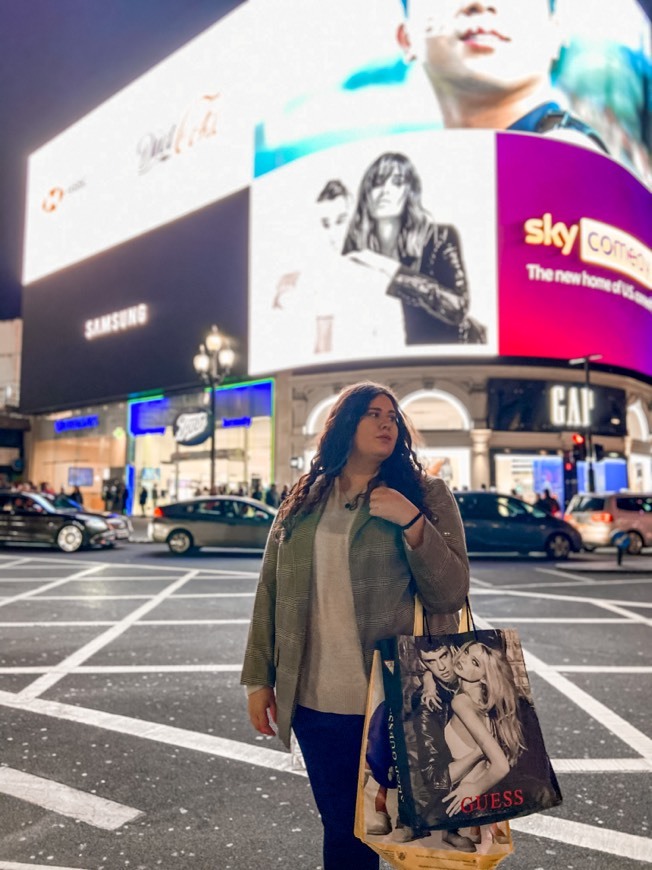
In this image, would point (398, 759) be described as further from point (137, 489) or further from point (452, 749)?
point (137, 489)

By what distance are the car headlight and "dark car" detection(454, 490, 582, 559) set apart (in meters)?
9.05

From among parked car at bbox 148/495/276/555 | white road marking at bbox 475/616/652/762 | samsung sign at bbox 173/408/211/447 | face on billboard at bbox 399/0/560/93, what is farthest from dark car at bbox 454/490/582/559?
face on billboard at bbox 399/0/560/93

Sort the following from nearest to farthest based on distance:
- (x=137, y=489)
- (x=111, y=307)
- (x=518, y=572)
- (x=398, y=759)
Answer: (x=398, y=759) < (x=518, y=572) < (x=137, y=489) < (x=111, y=307)

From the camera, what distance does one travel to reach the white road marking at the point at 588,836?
3.13 metres

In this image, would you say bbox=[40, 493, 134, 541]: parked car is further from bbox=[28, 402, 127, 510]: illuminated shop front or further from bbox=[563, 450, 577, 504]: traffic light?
bbox=[28, 402, 127, 510]: illuminated shop front

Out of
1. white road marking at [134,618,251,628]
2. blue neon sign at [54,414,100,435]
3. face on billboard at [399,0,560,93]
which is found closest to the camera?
white road marking at [134,618,251,628]

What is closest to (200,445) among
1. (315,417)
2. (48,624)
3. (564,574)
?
(315,417)

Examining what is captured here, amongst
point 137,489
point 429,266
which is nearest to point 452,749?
point 429,266

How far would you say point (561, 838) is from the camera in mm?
3270

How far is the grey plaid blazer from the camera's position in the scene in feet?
7.00

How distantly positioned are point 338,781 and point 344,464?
38.8 inches

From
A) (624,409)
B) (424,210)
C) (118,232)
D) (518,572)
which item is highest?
(118,232)

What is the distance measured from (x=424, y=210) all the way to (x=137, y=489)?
20230mm

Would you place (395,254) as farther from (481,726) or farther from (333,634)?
(481,726)
